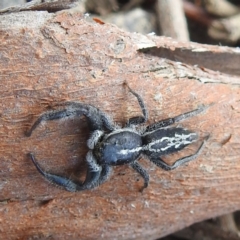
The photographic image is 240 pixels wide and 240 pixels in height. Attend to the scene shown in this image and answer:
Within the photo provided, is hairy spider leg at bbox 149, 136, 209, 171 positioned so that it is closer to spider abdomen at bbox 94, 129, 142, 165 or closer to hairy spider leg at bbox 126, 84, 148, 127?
spider abdomen at bbox 94, 129, 142, 165

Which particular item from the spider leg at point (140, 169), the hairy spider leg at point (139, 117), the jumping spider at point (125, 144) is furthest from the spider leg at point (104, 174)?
the hairy spider leg at point (139, 117)

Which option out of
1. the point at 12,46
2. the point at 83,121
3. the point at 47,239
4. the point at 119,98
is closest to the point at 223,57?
the point at 119,98

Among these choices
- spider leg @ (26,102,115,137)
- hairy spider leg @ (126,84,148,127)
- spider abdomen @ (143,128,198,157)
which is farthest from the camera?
spider abdomen @ (143,128,198,157)

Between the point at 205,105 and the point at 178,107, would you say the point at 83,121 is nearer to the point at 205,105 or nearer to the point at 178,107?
the point at 178,107

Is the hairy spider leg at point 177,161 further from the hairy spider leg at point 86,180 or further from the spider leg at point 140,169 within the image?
the hairy spider leg at point 86,180

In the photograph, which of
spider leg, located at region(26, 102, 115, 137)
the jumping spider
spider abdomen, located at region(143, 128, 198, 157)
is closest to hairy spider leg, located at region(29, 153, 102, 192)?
the jumping spider

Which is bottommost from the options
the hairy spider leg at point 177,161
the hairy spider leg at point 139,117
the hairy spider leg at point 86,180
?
the hairy spider leg at point 177,161
